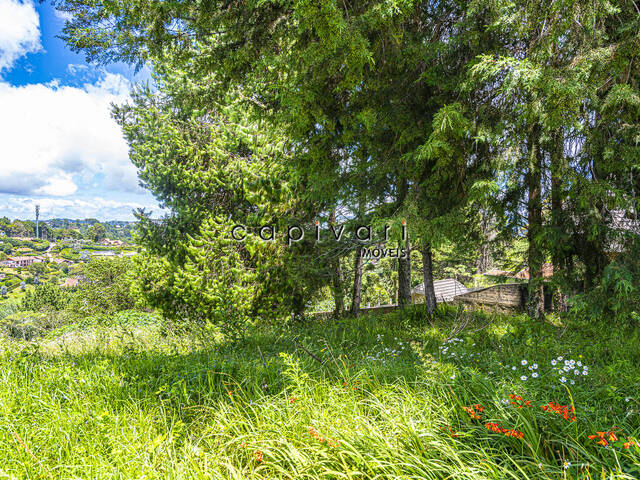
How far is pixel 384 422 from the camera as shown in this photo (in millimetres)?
1938

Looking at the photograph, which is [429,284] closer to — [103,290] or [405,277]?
[405,277]

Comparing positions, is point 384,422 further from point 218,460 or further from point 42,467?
point 42,467

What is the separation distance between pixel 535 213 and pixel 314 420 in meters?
5.21

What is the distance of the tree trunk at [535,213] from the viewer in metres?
4.39

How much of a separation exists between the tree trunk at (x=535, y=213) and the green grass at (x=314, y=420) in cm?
160

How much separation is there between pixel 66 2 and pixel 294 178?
159 inches

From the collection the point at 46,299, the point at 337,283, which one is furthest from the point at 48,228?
the point at 337,283

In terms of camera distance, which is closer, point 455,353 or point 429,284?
point 455,353

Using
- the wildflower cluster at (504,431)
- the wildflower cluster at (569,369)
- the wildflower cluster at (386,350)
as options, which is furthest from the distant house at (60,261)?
the wildflower cluster at (569,369)

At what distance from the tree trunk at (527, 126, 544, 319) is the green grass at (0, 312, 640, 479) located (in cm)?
160

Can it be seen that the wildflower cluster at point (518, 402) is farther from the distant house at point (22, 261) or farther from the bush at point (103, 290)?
the distant house at point (22, 261)

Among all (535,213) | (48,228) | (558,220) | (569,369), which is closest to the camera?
(569,369)

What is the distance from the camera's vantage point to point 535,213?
5.29 m

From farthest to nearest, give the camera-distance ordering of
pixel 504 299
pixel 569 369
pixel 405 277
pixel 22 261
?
pixel 22 261 < pixel 504 299 < pixel 405 277 < pixel 569 369
